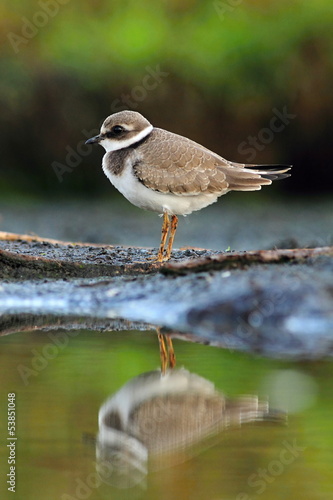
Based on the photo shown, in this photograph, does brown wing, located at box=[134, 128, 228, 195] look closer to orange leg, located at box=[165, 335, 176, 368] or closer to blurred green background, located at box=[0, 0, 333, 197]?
orange leg, located at box=[165, 335, 176, 368]

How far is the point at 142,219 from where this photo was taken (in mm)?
14734

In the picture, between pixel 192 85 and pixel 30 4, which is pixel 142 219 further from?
pixel 30 4

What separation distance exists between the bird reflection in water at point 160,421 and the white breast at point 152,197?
3246mm

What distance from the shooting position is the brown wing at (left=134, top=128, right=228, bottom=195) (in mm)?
8234

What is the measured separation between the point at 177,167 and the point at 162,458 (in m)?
4.53

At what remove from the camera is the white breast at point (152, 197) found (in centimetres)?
826

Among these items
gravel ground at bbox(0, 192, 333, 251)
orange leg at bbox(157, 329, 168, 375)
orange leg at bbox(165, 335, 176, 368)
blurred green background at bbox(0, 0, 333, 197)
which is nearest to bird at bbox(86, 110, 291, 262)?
orange leg at bbox(157, 329, 168, 375)

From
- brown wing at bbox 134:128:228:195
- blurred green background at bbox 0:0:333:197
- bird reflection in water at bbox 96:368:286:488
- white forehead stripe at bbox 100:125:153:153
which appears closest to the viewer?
bird reflection in water at bbox 96:368:286:488

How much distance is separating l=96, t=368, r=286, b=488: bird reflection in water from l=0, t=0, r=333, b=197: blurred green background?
1020 centimetres

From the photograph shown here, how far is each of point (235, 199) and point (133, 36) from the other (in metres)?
2.92

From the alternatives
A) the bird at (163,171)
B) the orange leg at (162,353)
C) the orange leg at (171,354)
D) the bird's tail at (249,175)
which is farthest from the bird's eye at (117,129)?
the orange leg at (171,354)

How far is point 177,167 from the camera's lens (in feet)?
27.5

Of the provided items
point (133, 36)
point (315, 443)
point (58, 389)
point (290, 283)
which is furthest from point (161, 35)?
point (315, 443)

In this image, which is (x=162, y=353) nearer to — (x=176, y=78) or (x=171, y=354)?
(x=171, y=354)
